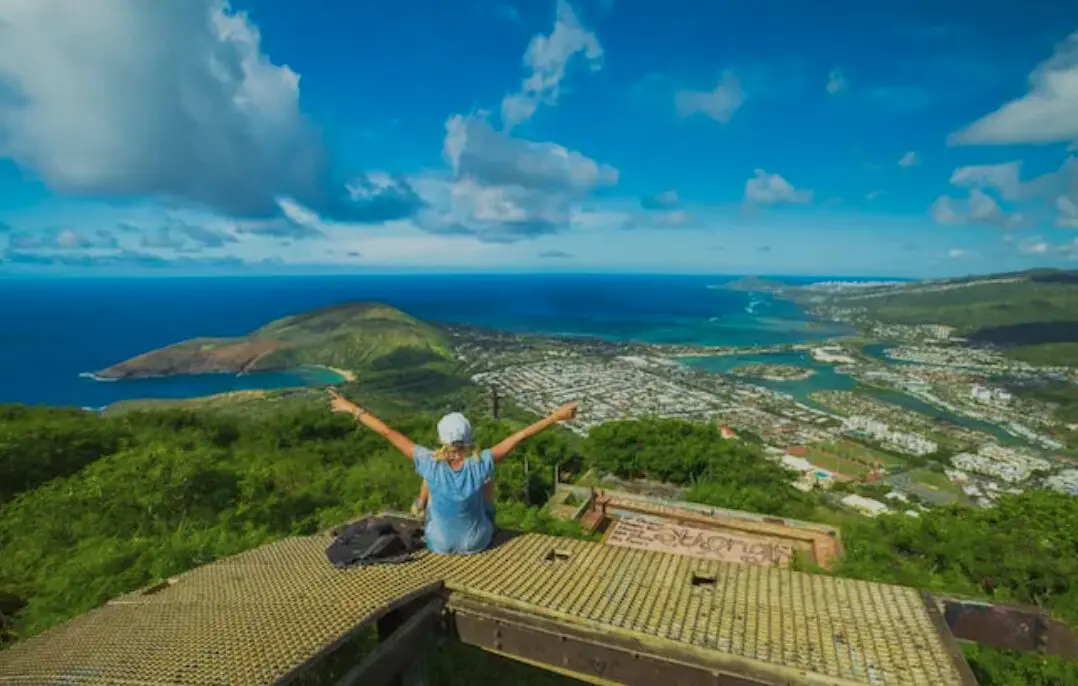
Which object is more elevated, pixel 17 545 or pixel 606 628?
pixel 606 628

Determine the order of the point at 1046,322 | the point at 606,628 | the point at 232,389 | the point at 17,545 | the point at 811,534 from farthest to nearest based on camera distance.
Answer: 1. the point at 1046,322
2. the point at 232,389
3. the point at 811,534
4. the point at 17,545
5. the point at 606,628

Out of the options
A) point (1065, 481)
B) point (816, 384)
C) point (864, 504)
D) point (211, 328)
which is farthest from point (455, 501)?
point (211, 328)

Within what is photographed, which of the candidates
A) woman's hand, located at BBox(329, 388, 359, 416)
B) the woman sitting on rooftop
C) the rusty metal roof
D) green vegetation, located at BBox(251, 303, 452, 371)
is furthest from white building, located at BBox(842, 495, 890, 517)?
green vegetation, located at BBox(251, 303, 452, 371)

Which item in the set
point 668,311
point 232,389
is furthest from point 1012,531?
point 668,311

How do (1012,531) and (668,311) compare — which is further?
(668,311)

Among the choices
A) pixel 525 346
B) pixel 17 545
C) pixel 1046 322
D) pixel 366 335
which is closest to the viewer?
pixel 17 545

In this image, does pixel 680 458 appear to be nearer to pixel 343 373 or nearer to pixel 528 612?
pixel 528 612

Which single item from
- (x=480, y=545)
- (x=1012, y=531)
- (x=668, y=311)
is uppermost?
(x=480, y=545)

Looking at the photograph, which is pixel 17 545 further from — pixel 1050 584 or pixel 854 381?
pixel 854 381
